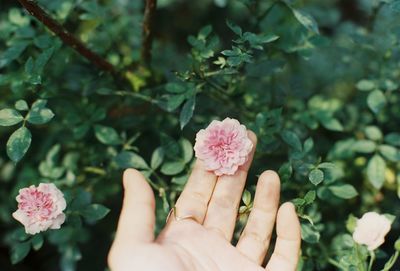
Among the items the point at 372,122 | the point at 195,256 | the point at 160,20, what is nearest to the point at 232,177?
the point at 195,256

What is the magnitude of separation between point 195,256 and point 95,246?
2.77ft

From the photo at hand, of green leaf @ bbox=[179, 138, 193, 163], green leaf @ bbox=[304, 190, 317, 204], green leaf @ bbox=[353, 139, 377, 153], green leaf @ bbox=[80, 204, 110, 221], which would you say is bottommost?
green leaf @ bbox=[80, 204, 110, 221]

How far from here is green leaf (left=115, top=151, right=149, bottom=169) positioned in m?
1.61

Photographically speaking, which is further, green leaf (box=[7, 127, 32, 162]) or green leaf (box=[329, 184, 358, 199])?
green leaf (box=[329, 184, 358, 199])

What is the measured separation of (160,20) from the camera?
2.73 meters

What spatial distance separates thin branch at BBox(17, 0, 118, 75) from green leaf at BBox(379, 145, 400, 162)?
850mm

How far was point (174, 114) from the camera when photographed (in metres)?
1.89

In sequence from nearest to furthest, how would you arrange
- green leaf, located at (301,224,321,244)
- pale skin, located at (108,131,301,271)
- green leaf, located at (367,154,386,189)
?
pale skin, located at (108,131,301,271) → green leaf, located at (301,224,321,244) → green leaf, located at (367,154,386,189)

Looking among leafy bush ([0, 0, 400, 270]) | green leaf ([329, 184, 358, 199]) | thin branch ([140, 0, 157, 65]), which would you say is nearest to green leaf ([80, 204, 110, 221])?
leafy bush ([0, 0, 400, 270])

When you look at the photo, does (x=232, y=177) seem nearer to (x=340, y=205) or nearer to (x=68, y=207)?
(x=68, y=207)

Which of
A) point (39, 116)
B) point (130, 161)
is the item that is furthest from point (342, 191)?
point (39, 116)

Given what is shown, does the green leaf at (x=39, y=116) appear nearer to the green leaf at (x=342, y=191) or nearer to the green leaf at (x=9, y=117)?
the green leaf at (x=9, y=117)

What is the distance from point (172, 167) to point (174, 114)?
0.33m

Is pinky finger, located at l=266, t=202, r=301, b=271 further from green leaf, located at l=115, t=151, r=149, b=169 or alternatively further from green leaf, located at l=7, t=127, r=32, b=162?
green leaf, located at l=7, t=127, r=32, b=162
